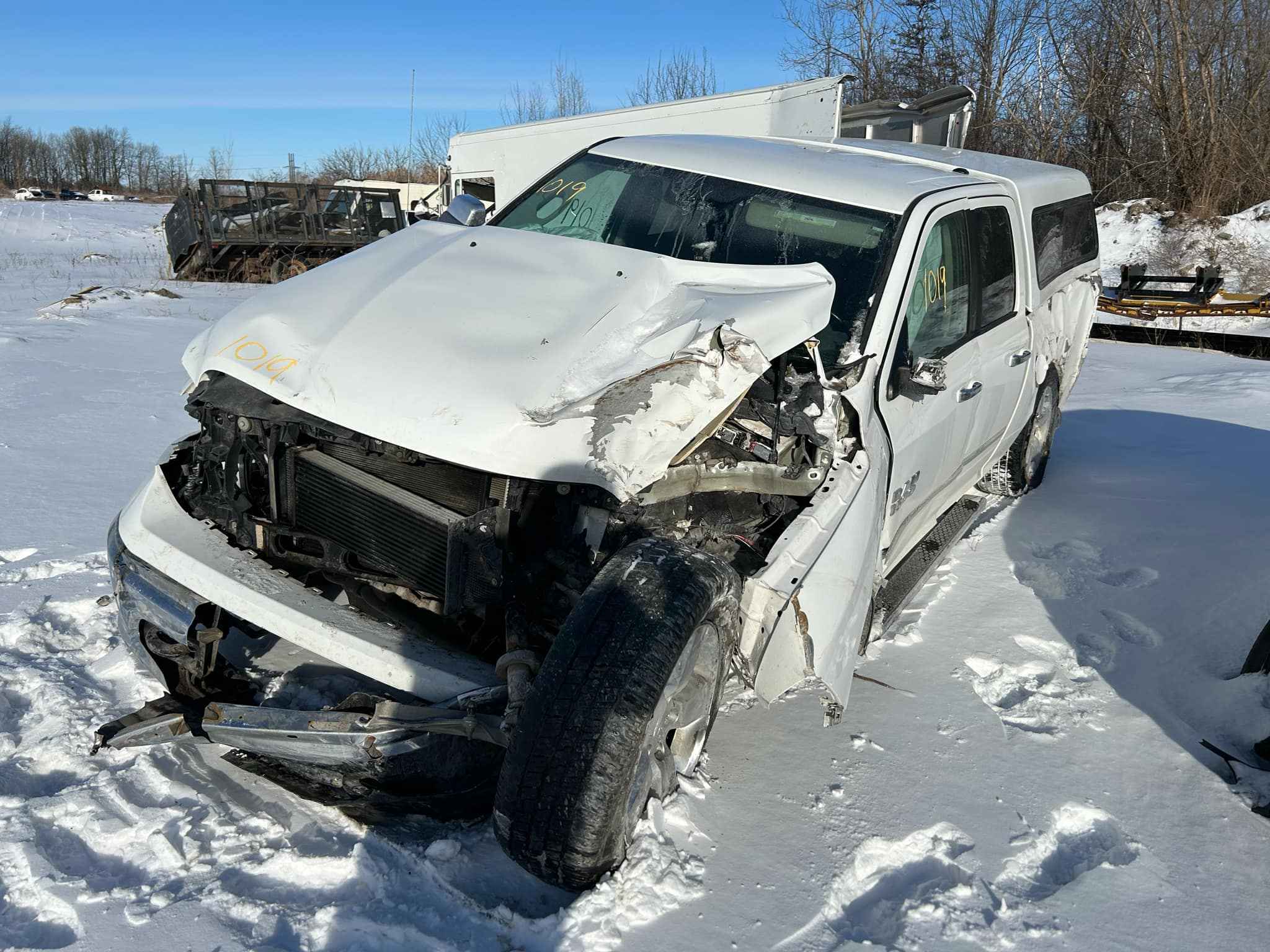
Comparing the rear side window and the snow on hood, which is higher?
the rear side window

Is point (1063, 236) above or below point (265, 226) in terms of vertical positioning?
above

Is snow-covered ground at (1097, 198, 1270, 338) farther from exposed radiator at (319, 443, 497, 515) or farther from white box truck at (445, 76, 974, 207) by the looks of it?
exposed radiator at (319, 443, 497, 515)

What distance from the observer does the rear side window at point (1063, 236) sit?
482cm

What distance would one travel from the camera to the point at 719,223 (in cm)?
370

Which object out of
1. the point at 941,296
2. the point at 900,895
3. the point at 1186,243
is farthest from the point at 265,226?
the point at 1186,243

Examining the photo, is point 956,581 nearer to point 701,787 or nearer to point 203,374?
point 701,787

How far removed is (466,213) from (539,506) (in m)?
1.82

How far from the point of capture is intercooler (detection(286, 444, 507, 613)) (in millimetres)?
2457

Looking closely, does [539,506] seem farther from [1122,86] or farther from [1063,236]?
[1122,86]

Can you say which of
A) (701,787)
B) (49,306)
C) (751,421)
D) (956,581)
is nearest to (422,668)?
(701,787)

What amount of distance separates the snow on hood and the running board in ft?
3.85

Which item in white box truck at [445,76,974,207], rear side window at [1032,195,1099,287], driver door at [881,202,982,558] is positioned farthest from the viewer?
white box truck at [445,76,974,207]

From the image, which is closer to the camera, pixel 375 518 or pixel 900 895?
pixel 900 895

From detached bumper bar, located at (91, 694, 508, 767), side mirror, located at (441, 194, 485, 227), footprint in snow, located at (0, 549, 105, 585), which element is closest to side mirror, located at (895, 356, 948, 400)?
detached bumper bar, located at (91, 694, 508, 767)
